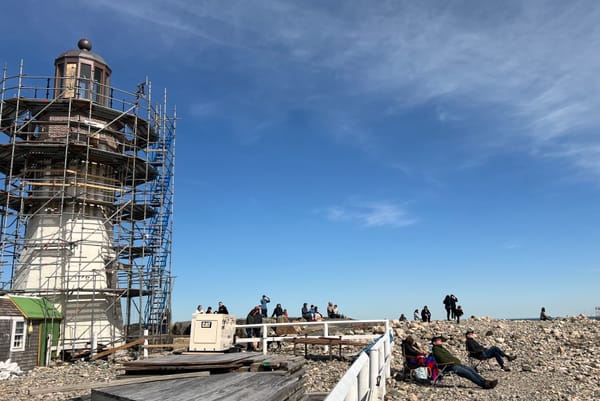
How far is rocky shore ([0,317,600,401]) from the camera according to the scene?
11641 millimetres

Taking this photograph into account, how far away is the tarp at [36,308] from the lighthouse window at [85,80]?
39.1ft

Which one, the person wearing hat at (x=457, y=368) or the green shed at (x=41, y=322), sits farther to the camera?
the green shed at (x=41, y=322)

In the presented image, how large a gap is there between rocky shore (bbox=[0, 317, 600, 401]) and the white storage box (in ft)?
8.20

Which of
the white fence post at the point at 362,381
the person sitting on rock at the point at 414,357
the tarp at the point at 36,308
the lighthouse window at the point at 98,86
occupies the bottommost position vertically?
the person sitting on rock at the point at 414,357

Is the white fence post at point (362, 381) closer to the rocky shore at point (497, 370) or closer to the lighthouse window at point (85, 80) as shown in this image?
the rocky shore at point (497, 370)

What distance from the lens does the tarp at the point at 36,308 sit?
2497 cm

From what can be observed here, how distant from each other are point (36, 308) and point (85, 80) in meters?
13.5

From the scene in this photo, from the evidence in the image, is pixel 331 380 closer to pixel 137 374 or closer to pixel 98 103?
pixel 137 374

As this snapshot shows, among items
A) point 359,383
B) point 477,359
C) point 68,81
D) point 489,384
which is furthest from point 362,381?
point 68,81

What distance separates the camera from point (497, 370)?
584 inches

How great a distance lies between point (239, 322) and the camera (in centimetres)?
2798

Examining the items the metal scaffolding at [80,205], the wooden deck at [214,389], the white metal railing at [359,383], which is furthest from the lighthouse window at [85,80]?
the white metal railing at [359,383]

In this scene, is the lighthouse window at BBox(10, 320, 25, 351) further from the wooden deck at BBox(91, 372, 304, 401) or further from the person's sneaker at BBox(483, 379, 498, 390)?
the person's sneaker at BBox(483, 379, 498, 390)

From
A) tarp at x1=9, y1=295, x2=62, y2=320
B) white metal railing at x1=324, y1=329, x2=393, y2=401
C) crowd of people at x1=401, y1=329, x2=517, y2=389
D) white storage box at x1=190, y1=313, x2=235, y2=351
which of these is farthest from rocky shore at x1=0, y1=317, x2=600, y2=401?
white metal railing at x1=324, y1=329, x2=393, y2=401
